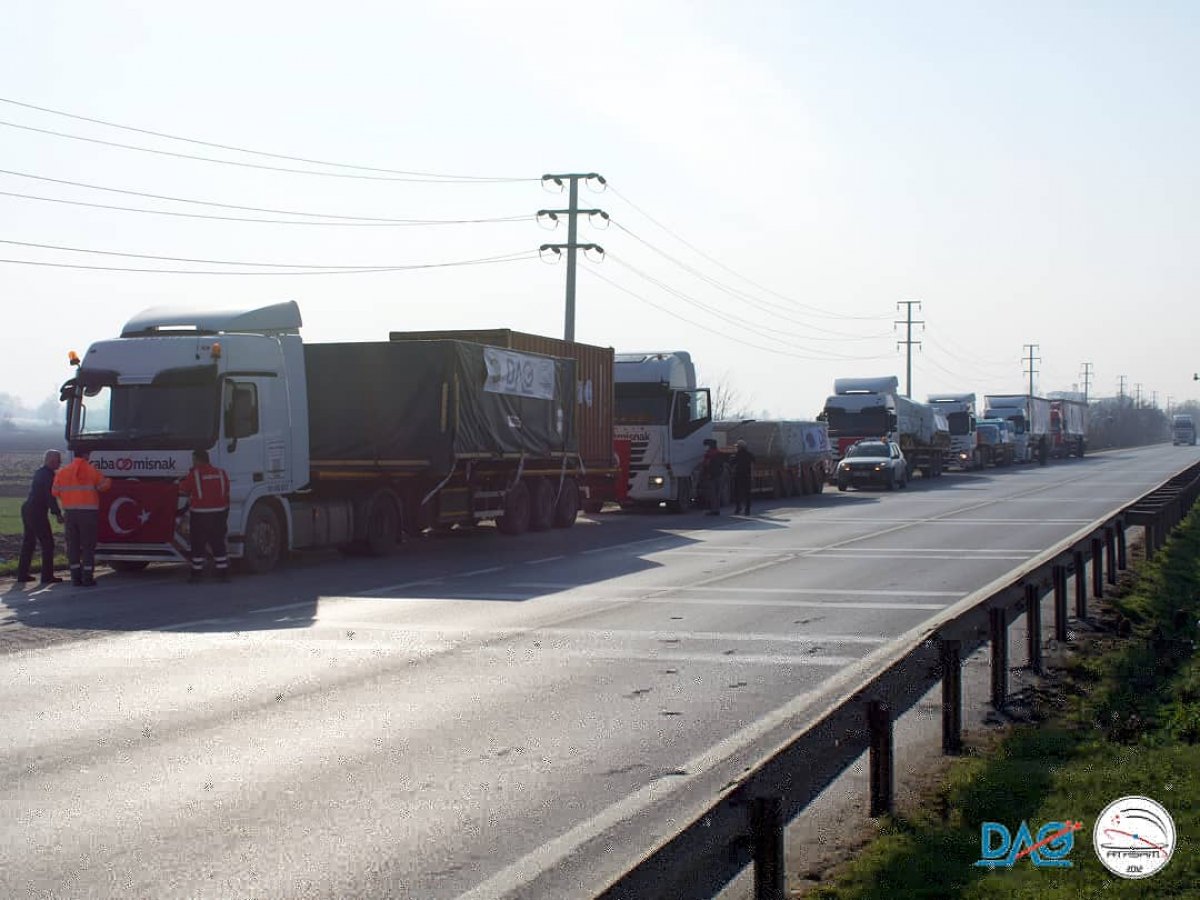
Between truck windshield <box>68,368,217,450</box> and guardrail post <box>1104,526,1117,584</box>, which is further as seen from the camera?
truck windshield <box>68,368,217,450</box>

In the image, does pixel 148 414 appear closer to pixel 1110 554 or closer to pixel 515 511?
pixel 515 511

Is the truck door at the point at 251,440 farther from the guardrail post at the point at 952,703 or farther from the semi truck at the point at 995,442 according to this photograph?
the semi truck at the point at 995,442

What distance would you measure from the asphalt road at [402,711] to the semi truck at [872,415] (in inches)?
1349

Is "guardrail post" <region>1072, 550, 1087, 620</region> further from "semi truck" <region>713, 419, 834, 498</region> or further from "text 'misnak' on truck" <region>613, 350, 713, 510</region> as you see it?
"semi truck" <region>713, 419, 834, 498</region>

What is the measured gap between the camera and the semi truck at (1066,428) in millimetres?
92438

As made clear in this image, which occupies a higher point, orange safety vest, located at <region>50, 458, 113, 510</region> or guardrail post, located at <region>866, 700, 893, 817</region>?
orange safety vest, located at <region>50, 458, 113, 510</region>

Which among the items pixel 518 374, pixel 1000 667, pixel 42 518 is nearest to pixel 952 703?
pixel 1000 667

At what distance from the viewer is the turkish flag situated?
1881 centimetres

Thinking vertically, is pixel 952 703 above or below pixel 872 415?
below

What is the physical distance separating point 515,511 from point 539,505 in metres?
1.33

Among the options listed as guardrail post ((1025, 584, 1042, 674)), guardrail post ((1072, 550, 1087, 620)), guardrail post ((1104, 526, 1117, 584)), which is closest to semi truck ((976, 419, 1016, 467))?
guardrail post ((1104, 526, 1117, 584))

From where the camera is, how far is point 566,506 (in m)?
29.9

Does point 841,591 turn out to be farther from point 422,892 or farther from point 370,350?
point 422,892

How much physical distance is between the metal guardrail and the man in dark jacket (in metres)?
11.5
